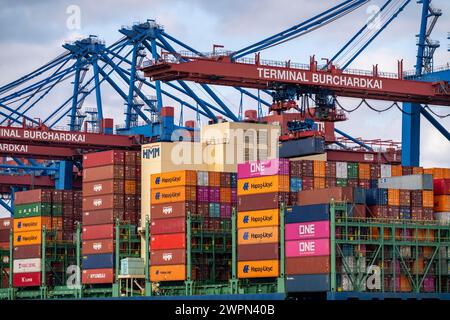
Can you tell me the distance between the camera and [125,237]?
75.8 m

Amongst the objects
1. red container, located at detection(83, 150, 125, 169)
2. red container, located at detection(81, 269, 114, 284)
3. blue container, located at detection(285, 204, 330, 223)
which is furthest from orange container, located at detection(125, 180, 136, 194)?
blue container, located at detection(285, 204, 330, 223)

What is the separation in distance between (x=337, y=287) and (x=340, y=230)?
3.22 meters

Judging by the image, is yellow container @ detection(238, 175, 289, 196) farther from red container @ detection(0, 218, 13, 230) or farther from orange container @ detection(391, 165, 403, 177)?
red container @ detection(0, 218, 13, 230)

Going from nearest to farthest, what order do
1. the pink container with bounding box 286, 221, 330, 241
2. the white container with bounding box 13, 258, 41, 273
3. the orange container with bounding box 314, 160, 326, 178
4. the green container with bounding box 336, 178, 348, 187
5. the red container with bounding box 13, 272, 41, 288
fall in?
1. the pink container with bounding box 286, 221, 330, 241
2. the orange container with bounding box 314, 160, 326, 178
3. the green container with bounding box 336, 178, 348, 187
4. the red container with bounding box 13, 272, 41, 288
5. the white container with bounding box 13, 258, 41, 273

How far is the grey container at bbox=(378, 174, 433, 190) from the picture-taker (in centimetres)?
6400

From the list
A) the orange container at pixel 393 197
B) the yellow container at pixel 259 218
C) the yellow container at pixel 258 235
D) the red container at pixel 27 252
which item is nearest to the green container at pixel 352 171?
the orange container at pixel 393 197

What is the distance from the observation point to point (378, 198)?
62.2m

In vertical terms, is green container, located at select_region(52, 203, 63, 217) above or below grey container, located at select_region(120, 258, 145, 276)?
above

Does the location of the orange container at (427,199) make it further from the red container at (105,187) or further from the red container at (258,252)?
the red container at (105,187)

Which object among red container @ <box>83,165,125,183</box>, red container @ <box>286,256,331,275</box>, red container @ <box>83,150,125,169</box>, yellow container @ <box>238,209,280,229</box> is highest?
red container @ <box>83,150,125,169</box>

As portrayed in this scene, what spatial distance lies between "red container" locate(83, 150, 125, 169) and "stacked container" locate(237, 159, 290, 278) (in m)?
14.0

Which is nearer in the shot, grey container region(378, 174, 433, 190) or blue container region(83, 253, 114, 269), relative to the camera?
grey container region(378, 174, 433, 190)

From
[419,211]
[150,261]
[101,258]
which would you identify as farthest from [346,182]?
[101,258]

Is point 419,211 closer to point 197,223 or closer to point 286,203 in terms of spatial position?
point 286,203
